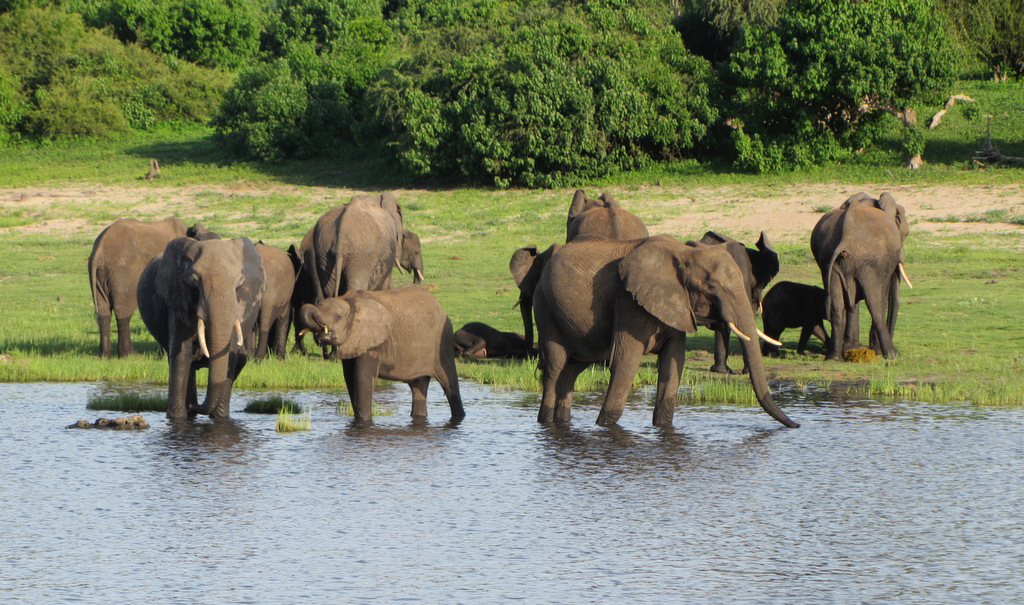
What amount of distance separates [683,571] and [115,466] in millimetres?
4219

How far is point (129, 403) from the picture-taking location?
11367 mm

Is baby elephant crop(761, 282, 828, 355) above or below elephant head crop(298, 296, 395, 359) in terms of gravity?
below

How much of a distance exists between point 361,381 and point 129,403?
7.74 feet

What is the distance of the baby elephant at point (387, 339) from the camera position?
984cm

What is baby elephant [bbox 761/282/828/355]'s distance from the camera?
1436 centimetres

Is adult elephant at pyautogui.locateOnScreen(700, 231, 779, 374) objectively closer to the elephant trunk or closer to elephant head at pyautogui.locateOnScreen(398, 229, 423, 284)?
the elephant trunk

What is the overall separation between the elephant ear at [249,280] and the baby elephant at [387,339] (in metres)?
0.47

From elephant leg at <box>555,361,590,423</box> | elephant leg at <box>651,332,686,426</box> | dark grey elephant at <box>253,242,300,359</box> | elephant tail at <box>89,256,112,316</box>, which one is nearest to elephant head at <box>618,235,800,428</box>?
elephant leg at <box>651,332,686,426</box>

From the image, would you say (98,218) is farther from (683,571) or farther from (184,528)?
(683,571)

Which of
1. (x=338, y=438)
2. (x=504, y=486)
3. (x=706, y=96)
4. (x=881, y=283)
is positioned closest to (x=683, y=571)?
(x=504, y=486)

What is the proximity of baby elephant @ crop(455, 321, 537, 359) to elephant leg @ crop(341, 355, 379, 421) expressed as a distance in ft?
12.6

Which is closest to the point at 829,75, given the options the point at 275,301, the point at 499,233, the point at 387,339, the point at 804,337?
the point at 499,233

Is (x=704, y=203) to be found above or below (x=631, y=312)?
below

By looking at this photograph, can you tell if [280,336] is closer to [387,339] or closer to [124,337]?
[124,337]
